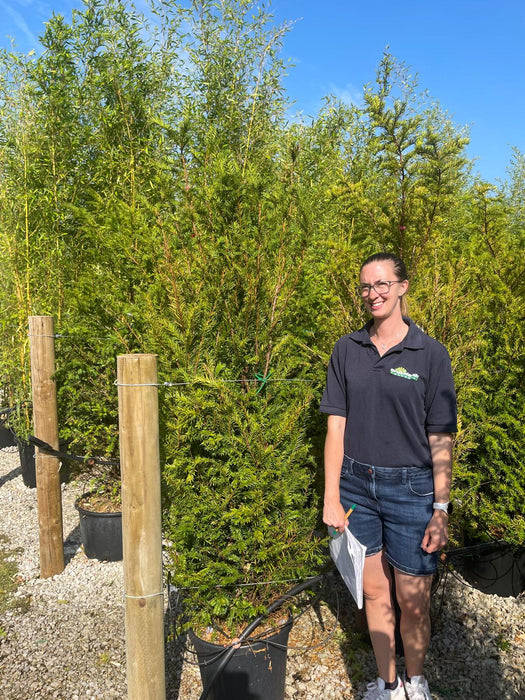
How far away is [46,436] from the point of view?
3566mm

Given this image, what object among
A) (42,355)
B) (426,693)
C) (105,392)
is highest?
(42,355)

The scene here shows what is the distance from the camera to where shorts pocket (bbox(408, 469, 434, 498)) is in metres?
2.00

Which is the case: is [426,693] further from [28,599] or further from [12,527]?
[12,527]

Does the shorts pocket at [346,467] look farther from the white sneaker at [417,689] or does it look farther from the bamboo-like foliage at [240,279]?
the white sneaker at [417,689]

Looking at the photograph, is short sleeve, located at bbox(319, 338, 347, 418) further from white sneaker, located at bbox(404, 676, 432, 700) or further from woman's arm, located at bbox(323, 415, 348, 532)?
white sneaker, located at bbox(404, 676, 432, 700)

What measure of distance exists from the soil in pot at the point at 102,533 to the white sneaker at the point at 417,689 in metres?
2.39

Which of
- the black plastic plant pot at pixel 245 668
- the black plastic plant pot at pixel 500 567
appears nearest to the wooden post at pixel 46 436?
the black plastic plant pot at pixel 245 668

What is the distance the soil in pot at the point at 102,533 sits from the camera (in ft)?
12.3

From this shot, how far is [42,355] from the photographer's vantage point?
3488 millimetres

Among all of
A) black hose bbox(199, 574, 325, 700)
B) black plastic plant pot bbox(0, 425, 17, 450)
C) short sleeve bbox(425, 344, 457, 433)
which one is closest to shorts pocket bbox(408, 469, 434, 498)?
short sleeve bbox(425, 344, 457, 433)

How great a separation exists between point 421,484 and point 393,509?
16 cm

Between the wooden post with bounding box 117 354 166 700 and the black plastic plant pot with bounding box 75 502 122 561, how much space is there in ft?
6.71

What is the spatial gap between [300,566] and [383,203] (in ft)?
6.50

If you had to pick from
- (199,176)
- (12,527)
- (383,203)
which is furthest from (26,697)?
(383,203)
